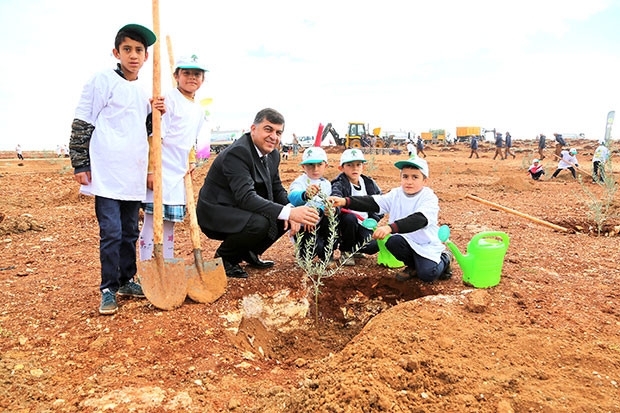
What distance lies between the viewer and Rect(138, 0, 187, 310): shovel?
2831 mm

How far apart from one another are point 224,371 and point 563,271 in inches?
129

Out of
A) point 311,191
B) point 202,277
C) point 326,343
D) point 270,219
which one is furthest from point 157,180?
point 326,343

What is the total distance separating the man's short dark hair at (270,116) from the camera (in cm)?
344

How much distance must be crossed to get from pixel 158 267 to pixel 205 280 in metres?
0.34

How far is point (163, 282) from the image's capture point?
289 centimetres

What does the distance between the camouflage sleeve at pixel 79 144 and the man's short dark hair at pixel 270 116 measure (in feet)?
4.13

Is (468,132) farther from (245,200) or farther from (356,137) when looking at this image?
(245,200)

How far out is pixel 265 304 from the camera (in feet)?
10.5

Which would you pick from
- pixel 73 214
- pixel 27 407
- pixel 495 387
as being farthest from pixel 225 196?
pixel 73 214

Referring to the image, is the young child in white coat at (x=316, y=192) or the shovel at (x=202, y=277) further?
the young child in white coat at (x=316, y=192)

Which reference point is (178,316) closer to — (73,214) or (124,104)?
(124,104)

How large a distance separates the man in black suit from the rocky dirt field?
341 millimetres

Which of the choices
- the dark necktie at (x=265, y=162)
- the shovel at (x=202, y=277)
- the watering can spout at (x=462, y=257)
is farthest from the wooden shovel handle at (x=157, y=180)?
the watering can spout at (x=462, y=257)

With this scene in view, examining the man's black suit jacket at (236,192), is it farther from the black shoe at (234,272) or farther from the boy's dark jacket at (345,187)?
the boy's dark jacket at (345,187)
